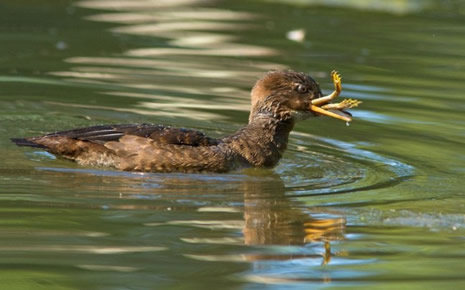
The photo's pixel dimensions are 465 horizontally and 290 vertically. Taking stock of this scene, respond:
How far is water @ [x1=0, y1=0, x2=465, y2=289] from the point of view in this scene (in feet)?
21.7

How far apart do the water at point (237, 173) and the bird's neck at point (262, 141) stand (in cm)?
17

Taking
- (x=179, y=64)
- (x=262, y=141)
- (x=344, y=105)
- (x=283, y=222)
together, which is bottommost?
(x=283, y=222)

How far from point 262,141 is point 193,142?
0.76 meters

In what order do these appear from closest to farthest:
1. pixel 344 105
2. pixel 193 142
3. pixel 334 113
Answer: pixel 193 142 → pixel 344 105 → pixel 334 113

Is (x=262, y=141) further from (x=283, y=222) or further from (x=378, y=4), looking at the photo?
(x=378, y=4)

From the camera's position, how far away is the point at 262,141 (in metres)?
9.64

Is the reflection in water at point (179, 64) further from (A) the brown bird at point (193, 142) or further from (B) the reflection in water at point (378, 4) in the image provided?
(A) the brown bird at point (193, 142)

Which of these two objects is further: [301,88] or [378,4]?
[378,4]

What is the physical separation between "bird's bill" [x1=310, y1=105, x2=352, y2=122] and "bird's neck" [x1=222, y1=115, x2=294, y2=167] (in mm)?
305

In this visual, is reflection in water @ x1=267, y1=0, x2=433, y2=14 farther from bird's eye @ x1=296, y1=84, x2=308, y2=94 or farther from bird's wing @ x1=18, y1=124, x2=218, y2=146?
bird's wing @ x1=18, y1=124, x2=218, y2=146

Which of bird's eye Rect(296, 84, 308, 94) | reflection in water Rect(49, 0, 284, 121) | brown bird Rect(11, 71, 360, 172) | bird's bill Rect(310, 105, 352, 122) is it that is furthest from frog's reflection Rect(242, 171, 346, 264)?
reflection in water Rect(49, 0, 284, 121)

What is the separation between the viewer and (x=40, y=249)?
22.1ft

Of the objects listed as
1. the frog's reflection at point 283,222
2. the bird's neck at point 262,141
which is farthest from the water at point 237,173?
the bird's neck at point 262,141

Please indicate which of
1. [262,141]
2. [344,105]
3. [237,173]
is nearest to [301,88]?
[344,105]
